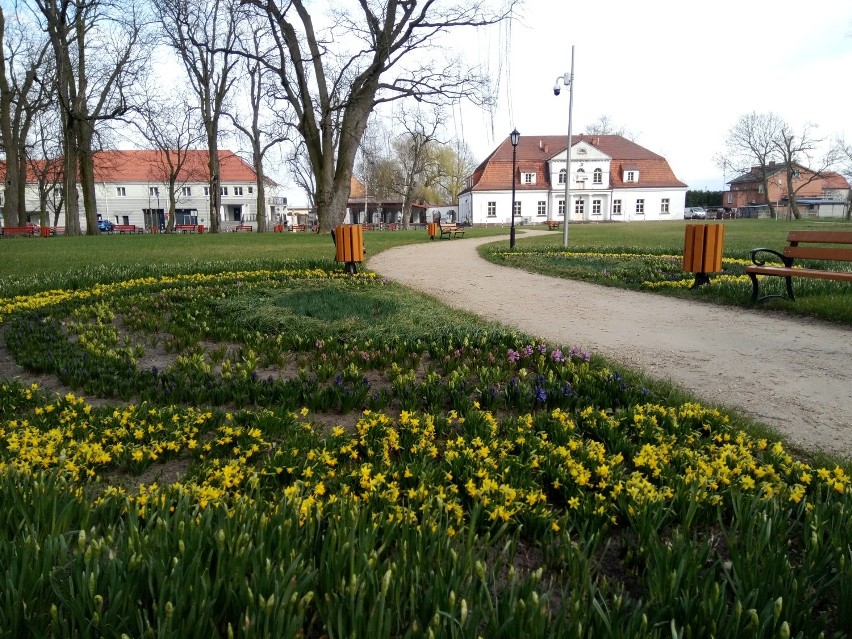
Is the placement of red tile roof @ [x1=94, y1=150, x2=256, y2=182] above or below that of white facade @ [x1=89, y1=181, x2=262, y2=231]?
above

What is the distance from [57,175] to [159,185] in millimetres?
30730

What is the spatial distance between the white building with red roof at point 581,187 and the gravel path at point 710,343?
200 feet

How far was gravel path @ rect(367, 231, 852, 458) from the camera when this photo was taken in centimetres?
399

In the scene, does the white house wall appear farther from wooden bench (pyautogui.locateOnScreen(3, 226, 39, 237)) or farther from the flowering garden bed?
the flowering garden bed

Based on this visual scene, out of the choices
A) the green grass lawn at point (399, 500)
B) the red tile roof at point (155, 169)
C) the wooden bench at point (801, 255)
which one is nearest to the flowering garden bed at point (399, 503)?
the green grass lawn at point (399, 500)

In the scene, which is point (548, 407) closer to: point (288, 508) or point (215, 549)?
point (288, 508)

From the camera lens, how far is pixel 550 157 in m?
70.4

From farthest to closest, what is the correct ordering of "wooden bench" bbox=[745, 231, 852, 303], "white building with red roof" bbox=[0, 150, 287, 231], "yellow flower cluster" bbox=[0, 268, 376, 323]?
1. "white building with red roof" bbox=[0, 150, 287, 231]
2. "yellow flower cluster" bbox=[0, 268, 376, 323]
3. "wooden bench" bbox=[745, 231, 852, 303]

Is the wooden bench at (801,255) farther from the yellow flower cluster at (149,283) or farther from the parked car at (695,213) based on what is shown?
the parked car at (695,213)

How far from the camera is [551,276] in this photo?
1216cm

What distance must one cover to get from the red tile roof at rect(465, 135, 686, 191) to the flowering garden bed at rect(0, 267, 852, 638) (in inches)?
2631

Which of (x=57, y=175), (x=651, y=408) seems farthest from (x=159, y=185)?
(x=651, y=408)

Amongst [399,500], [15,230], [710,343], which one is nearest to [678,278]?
[710,343]

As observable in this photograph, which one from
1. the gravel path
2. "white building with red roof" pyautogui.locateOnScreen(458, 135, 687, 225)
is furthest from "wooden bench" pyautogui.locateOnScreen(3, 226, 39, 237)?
"white building with red roof" pyautogui.locateOnScreen(458, 135, 687, 225)
